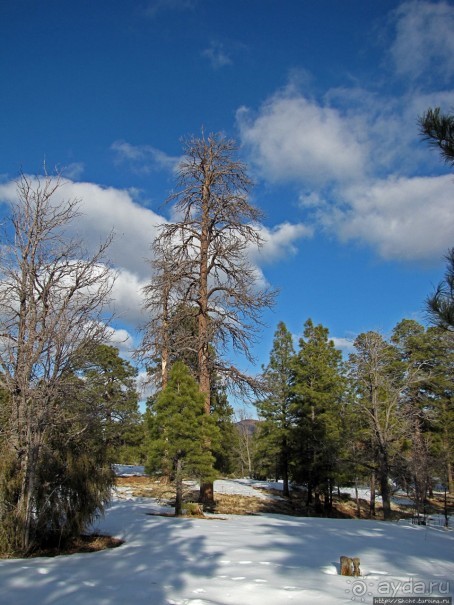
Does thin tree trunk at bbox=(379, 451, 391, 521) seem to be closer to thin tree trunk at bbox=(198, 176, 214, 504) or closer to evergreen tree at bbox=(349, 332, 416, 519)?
evergreen tree at bbox=(349, 332, 416, 519)

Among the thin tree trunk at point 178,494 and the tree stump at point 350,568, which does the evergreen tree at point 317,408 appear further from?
the tree stump at point 350,568

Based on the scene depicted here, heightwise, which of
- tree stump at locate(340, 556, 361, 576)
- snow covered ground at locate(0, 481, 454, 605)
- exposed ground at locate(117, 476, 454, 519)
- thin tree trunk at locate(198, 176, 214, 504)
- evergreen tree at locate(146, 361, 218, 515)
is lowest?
exposed ground at locate(117, 476, 454, 519)

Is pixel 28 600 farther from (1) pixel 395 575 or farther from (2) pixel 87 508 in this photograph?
(1) pixel 395 575

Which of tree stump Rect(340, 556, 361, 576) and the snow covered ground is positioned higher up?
tree stump Rect(340, 556, 361, 576)

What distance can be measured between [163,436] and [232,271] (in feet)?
21.2

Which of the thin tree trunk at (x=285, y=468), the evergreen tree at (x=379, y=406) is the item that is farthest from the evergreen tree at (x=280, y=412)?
the evergreen tree at (x=379, y=406)

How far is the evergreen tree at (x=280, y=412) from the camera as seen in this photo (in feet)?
81.9

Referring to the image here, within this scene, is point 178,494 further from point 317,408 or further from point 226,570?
point 317,408

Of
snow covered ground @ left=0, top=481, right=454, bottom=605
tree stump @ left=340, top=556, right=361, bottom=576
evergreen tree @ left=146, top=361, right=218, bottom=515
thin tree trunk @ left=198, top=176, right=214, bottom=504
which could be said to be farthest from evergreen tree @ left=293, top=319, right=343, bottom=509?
tree stump @ left=340, top=556, right=361, bottom=576

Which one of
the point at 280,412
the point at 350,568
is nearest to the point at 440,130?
the point at 350,568

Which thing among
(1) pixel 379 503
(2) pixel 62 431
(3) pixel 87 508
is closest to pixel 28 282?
(2) pixel 62 431

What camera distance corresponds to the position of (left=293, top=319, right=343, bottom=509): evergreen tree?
2188 centimetres

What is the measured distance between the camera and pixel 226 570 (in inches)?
227

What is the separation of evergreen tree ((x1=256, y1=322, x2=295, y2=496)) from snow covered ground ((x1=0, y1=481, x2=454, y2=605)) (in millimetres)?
16029
